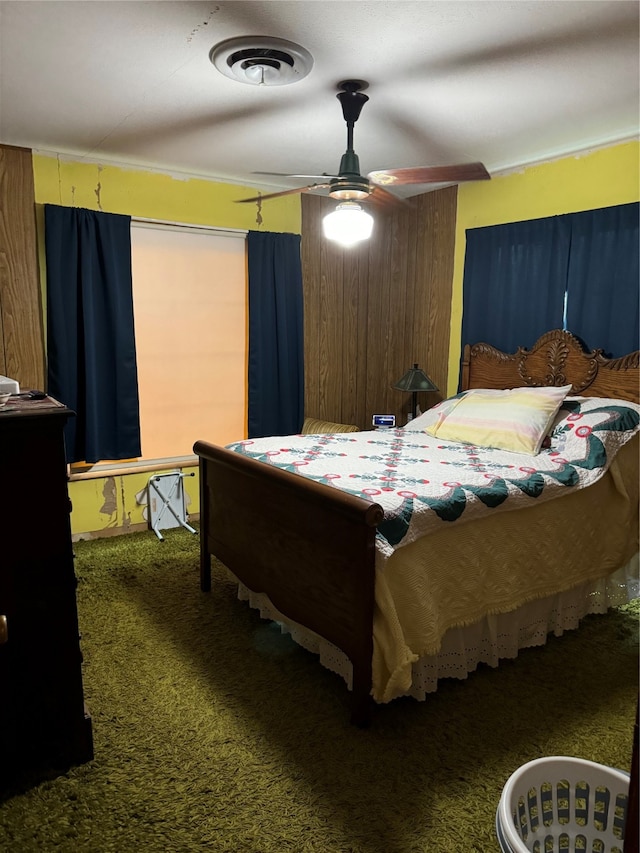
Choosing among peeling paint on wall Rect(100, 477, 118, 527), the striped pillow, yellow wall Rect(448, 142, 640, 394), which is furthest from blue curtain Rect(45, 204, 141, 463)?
yellow wall Rect(448, 142, 640, 394)

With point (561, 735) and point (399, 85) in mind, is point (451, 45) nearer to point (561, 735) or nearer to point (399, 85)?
point (399, 85)

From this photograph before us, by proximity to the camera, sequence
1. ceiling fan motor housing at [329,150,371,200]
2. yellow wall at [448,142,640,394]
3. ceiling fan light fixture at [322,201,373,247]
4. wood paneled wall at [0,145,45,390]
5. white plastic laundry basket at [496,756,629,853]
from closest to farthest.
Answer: white plastic laundry basket at [496,756,629,853]
ceiling fan motor housing at [329,150,371,200]
ceiling fan light fixture at [322,201,373,247]
yellow wall at [448,142,640,394]
wood paneled wall at [0,145,45,390]

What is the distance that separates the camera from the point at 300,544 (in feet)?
7.73

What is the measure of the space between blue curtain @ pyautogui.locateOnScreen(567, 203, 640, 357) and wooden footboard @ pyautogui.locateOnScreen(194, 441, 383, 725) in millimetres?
2125

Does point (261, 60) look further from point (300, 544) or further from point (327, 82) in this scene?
point (300, 544)

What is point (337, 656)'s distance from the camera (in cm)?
232

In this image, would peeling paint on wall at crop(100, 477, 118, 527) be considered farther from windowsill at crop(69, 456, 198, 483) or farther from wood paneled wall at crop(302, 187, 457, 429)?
wood paneled wall at crop(302, 187, 457, 429)

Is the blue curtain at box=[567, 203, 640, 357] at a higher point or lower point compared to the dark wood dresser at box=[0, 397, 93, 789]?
higher

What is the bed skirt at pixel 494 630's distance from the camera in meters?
2.31

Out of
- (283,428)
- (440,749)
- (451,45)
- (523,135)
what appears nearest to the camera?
(440,749)

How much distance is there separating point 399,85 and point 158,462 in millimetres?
2761

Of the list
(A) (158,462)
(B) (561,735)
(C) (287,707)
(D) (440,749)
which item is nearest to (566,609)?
(B) (561,735)

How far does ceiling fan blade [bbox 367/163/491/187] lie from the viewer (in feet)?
8.05

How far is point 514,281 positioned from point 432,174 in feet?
4.92
